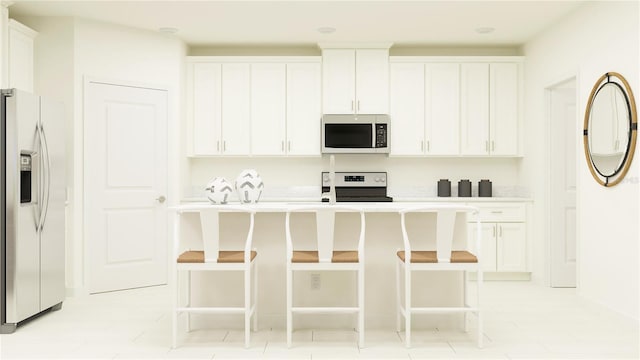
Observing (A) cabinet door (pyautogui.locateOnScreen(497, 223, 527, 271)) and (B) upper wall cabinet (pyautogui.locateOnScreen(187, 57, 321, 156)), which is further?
(B) upper wall cabinet (pyautogui.locateOnScreen(187, 57, 321, 156))

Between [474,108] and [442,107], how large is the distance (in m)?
0.34

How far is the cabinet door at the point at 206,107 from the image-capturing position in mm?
6105

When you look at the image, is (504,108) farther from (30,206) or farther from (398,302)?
(30,206)

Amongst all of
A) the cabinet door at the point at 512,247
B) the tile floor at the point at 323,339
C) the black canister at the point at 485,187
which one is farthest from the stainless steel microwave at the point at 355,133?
the tile floor at the point at 323,339

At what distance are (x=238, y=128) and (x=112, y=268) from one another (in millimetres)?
1898

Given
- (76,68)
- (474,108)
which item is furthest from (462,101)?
(76,68)

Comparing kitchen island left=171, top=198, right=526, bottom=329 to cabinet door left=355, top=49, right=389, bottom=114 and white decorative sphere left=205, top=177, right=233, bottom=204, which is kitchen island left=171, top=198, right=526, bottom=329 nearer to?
white decorative sphere left=205, top=177, right=233, bottom=204

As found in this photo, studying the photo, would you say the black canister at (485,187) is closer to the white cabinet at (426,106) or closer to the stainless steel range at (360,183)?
the white cabinet at (426,106)

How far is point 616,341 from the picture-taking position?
363 cm

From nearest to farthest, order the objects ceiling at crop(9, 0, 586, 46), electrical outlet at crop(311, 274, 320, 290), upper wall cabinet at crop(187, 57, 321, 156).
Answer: electrical outlet at crop(311, 274, 320, 290)
ceiling at crop(9, 0, 586, 46)
upper wall cabinet at crop(187, 57, 321, 156)

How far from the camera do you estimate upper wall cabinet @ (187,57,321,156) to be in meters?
6.11

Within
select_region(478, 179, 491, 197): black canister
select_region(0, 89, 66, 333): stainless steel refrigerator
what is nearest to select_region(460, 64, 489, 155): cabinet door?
select_region(478, 179, 491, 197): black canister

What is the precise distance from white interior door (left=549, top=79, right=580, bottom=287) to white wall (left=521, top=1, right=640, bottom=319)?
0.23 feet

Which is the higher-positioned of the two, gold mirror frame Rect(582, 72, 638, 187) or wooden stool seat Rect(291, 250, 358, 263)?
gold mirror frame Rect(582, 72, 638, 187)
